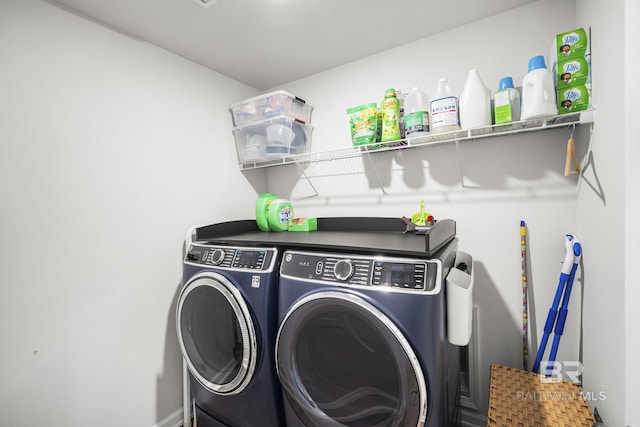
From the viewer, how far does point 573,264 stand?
1.36m

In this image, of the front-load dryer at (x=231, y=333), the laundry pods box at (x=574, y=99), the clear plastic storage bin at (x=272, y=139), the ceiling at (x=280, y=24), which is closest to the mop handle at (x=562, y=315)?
the laundry pods box at (x=574, y=99)

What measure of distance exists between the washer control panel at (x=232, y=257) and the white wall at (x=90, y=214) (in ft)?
1.27

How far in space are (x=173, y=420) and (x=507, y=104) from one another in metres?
2.72

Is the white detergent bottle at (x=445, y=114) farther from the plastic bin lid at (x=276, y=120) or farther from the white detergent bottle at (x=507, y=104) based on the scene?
the plastic bin lid at (x=276, y=120)

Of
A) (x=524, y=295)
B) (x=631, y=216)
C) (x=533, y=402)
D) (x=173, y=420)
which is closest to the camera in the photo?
(x=631, y=216)

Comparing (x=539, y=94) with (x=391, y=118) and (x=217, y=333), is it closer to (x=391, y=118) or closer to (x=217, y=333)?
(x=391, y=118)

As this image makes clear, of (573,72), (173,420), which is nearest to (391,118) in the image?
(573,72)

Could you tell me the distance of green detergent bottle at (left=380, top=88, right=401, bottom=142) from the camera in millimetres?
1687

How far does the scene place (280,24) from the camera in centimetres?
167

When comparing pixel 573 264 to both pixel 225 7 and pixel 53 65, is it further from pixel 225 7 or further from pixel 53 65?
pixel 53 65

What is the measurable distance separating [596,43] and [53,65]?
2504 millimetres

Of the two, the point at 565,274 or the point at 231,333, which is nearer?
the point at 565,274

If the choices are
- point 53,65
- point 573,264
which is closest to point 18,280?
point 53,65

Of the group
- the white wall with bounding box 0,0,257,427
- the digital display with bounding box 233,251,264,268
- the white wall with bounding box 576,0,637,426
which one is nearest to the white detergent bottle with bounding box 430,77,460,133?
the white wall with bounding box 576,0,637,426
